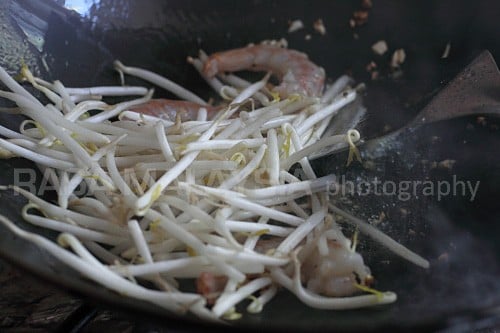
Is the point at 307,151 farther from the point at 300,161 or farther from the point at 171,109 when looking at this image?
the point at 171,109

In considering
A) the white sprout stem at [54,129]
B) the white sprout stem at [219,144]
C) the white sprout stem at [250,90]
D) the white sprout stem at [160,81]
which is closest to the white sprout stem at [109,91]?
the white sprout stem at [160,81]

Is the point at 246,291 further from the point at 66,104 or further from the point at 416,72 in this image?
the point at 416,72

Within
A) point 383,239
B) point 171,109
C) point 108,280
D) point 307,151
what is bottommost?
point 383,239

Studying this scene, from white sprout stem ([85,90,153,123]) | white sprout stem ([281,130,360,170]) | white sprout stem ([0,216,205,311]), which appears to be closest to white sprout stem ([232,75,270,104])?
white sprout stem ([85,90,153,123])

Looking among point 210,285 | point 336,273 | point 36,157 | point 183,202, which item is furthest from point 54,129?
point 336,273

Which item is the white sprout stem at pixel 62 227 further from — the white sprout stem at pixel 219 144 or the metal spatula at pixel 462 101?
the metal spatula at pixel 462 101

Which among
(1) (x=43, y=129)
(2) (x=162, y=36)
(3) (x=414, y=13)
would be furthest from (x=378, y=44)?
(1) (x=43, y=129)
